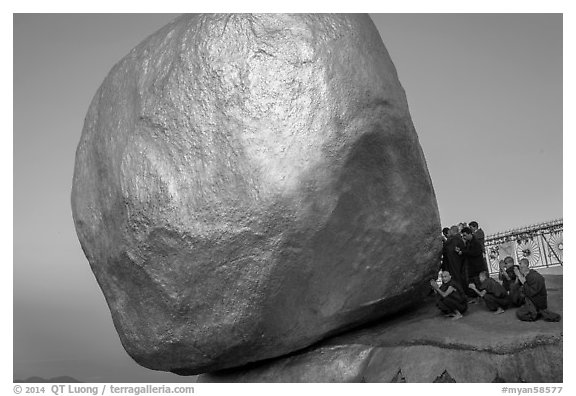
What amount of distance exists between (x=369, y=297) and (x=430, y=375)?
0.89 metres

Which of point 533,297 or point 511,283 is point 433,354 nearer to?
point 533,297

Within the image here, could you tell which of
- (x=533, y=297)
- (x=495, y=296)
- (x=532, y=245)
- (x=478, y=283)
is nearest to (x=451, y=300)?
(x=495, y=296)

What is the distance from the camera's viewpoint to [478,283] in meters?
5.42

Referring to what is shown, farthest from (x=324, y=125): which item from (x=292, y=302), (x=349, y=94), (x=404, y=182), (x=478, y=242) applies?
(x=478, y=242)

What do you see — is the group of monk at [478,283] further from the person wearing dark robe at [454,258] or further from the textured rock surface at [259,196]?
the textured rock surface at [259,196]

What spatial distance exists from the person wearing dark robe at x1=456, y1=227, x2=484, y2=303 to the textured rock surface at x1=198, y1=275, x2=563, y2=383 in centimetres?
45

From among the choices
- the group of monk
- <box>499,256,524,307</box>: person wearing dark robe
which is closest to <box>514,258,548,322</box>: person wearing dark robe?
the group of monk

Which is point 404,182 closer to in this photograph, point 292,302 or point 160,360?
point 292,302

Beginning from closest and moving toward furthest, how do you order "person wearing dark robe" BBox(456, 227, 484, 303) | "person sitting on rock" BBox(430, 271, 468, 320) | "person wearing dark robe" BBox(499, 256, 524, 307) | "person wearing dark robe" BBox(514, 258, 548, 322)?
"person wearing dark robe" BBox(514, 258, 548, 322) < "person wearing dark robe" BBox(499, 256, 524, 307) < "person sitting on rock" BBox(430, 271, 468, 320) < "person wearing dark robe" BBox(456, 227, 484, 303)

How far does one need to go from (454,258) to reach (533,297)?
1.05m

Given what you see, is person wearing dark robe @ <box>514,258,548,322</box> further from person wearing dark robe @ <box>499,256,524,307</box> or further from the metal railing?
the metal railing

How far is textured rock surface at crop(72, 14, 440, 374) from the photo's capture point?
4.36 m

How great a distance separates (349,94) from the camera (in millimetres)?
4668

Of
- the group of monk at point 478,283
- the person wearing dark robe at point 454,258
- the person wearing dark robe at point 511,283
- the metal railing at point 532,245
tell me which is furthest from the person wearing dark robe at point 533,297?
the metal railing at point 532,245
